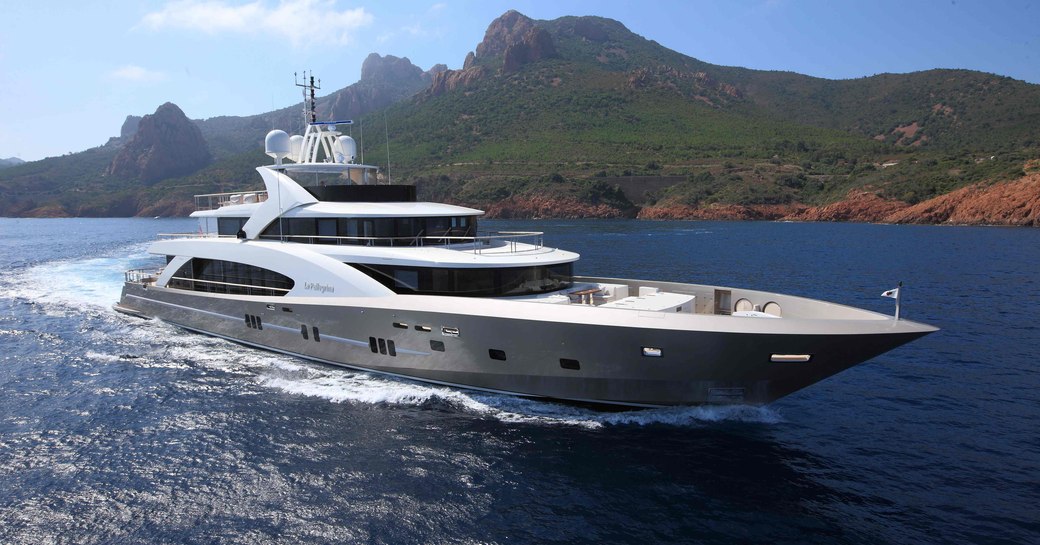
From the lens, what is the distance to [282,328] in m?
16.9

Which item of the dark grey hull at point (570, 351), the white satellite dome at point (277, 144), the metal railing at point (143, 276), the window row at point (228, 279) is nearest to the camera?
the dark grey hull at point (570, 351)

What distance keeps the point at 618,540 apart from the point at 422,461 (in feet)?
13.0

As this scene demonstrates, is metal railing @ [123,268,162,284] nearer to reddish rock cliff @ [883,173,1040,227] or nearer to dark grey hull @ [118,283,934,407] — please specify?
dark grey hull @ [118,283,934,407]

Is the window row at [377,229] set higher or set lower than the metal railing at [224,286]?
higher

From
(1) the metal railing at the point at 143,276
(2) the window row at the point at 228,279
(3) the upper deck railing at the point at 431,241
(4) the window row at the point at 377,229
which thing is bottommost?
(1) the metal railing at the point at 143,276

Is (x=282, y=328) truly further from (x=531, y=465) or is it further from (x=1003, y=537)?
(x=1003, y=537)

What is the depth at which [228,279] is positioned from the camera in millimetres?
18578

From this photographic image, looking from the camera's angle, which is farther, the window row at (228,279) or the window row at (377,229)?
the window row at (228,279)

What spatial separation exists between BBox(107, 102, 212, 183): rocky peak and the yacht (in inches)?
6759

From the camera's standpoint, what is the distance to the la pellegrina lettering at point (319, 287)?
50.0 ft

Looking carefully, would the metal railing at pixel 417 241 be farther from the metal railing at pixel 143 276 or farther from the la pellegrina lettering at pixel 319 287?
the metal railing at pixel 143 276

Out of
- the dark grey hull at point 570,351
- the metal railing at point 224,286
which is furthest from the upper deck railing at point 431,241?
the dark grey hull at point 570,351

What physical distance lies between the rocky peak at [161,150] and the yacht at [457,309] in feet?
563

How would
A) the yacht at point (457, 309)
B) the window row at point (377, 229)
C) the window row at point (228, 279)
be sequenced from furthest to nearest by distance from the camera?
the window row at point (228, 279) < the window row at point (377, 229) < the yacht at point (457, 309)
